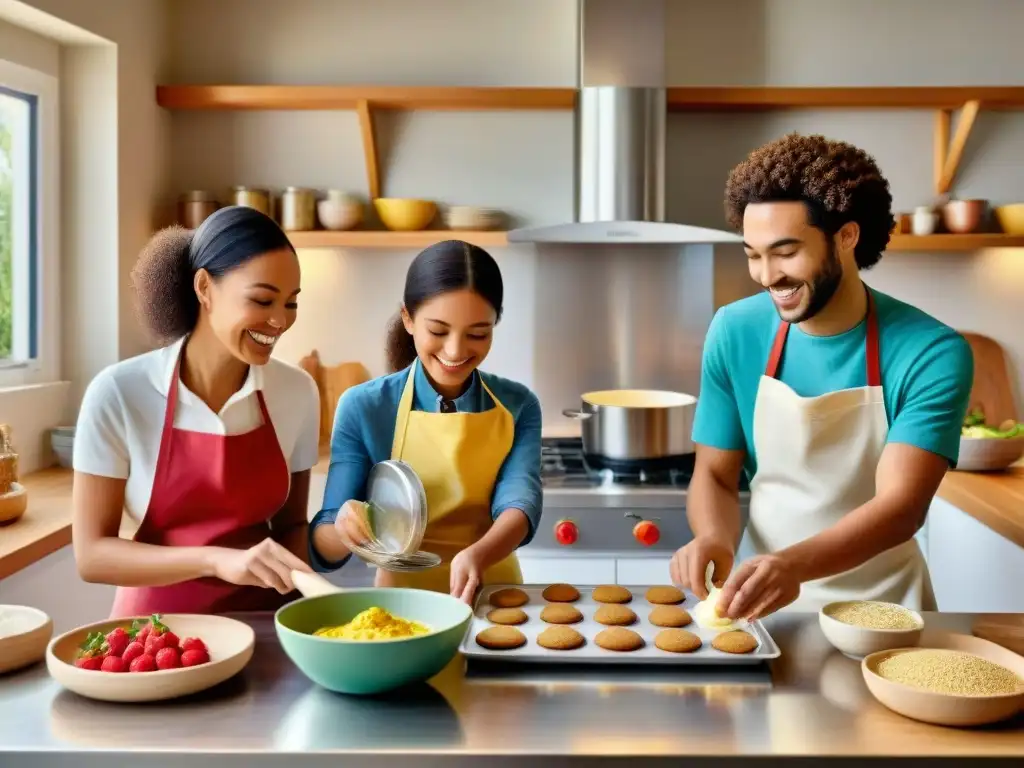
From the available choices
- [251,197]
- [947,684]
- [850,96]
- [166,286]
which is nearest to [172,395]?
[166,286]

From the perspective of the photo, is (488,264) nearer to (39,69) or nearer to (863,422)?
(863,422)

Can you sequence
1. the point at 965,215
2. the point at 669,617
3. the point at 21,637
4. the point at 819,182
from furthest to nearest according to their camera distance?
the point at 965,215 < the point at 819,182 < the point at 669,617 < the point at 21,637

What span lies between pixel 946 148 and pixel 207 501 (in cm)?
300

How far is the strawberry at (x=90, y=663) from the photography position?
1.28 metres

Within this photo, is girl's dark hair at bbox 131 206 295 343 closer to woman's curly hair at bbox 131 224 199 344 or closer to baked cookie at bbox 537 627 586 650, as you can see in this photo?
woman's curly hair at bbox 131 224 199 344

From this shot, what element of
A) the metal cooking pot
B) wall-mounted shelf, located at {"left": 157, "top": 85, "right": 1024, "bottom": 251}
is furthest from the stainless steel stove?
wall-mounted shelf, located at {"left": 157, "top": 85, "right": 1024, "bottom": 251}

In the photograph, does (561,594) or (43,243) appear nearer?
(561,594)

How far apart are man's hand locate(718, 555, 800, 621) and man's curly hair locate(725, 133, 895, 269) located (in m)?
0.62

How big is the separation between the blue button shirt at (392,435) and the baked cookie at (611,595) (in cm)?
21

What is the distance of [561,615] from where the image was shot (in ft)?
5.02

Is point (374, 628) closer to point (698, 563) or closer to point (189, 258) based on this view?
point (698, 563)

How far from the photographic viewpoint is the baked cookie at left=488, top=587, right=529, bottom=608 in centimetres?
160

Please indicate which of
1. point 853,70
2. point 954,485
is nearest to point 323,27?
point 853,70

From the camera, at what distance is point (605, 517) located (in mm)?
3084
